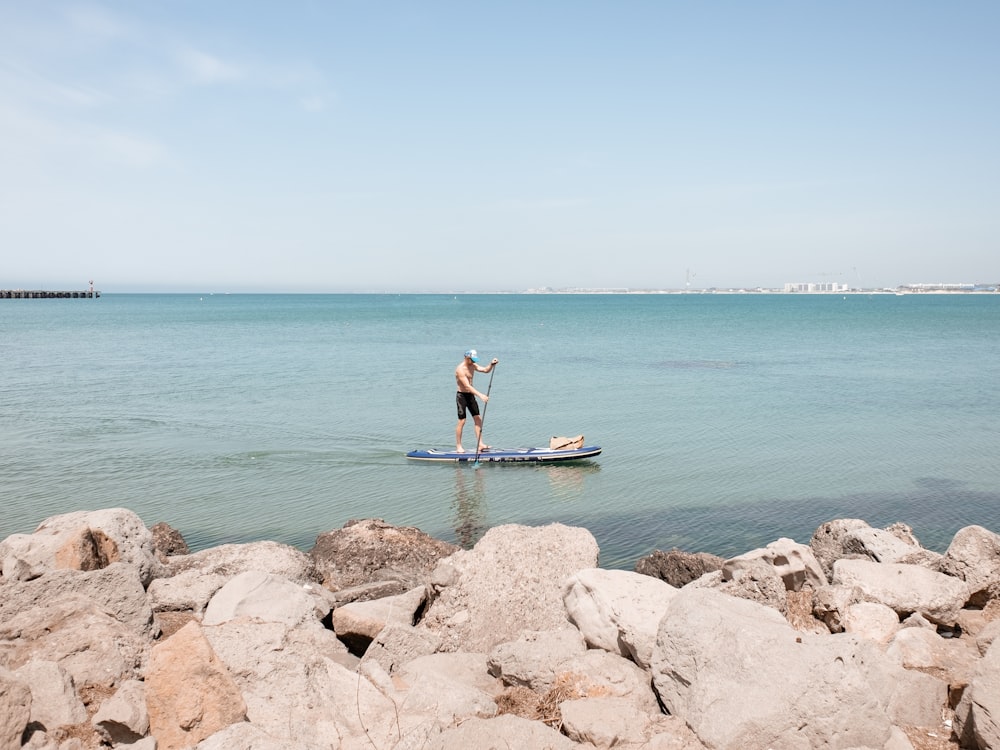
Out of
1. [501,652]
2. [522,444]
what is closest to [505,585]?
[501,652]

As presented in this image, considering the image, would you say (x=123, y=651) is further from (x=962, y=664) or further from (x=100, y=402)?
(x=100, y=402)

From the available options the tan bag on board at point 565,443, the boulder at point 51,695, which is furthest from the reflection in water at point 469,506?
the boulder at point 51,695

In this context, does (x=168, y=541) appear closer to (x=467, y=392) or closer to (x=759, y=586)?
(x=759, y=586)

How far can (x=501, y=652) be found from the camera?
6.38 metres

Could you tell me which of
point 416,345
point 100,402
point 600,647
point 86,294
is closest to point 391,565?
point 600,647

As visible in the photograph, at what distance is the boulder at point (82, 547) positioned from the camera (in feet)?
25.9

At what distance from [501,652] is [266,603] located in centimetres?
217

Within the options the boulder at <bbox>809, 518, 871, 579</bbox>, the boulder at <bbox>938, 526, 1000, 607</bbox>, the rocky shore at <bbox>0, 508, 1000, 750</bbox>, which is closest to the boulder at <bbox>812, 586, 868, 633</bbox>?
the rocky shore at <bbox>0, 508, 1000, 750</bbox>

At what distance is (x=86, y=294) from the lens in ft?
576

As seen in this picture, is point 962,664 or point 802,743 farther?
point 962,664

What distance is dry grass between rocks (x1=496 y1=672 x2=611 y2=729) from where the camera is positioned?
568 cm

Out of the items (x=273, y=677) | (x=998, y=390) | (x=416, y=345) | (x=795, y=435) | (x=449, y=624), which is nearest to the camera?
(x=273, y=677)

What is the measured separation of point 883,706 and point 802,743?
0.75 meters

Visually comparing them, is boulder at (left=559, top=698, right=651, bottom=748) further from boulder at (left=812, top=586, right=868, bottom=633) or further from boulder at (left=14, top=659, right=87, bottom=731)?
boulder at (left=14, top=659, right=87, bottom=731)
